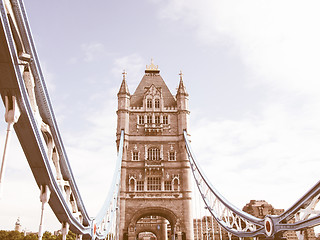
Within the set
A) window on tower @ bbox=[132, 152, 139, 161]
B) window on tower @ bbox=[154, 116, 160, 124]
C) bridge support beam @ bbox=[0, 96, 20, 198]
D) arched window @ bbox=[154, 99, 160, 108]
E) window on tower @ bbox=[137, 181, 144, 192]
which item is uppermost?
arched window @ bbox=[154, 99, 160, 108]

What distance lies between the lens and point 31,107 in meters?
10.7

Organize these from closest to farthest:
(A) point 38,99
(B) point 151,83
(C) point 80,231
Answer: (A) point 38,99
(C) point 80,231
(B) point 151,83

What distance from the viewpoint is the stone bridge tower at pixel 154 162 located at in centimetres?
3555

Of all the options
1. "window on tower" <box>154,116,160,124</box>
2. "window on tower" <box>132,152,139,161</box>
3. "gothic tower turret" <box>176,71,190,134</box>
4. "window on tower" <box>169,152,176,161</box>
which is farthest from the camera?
"window on tower" <box>154,116,160,124</box>

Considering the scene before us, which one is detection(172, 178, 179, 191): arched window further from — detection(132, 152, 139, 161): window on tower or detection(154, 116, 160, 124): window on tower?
detection(154, 116, 160, 124): window on tower

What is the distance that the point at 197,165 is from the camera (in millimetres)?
35750

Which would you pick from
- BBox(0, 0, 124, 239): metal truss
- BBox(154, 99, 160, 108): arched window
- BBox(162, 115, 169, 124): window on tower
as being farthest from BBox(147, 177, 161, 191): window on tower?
BBox(0, 0, 124, 239): metal truss

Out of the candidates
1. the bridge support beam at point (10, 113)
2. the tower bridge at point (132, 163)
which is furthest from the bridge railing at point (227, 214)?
the bridge support beam at point (10, 113)

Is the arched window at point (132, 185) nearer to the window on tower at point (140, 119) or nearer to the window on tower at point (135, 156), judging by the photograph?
the window on tower at point (135, 156)

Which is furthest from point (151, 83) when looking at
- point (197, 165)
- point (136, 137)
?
point (197, 165)

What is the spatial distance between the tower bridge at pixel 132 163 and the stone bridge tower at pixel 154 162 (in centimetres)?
11

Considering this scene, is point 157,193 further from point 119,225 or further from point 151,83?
point 151,83

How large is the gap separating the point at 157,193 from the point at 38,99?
1037 inches

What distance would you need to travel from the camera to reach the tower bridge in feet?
33.0
